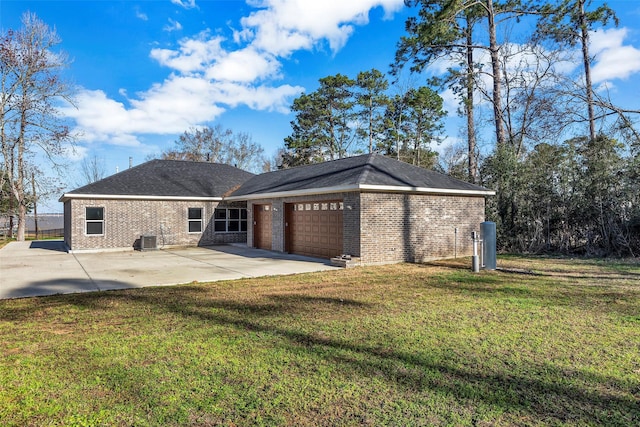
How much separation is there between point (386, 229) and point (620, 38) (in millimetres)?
14312

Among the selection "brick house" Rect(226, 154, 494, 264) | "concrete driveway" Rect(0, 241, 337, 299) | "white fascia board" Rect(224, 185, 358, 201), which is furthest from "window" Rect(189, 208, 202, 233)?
"concrete driveway" Rect(0, 241, 337, 299)

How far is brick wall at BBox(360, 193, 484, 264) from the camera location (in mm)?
11578

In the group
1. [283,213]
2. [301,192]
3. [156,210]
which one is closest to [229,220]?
[156,210]

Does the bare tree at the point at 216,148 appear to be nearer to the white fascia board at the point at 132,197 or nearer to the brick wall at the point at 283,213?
the white fascia board at the point at 132,197

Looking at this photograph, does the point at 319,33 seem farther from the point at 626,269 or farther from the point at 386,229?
the point at 626,269

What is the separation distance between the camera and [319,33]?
17.9 metres

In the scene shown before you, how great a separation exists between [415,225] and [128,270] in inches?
348

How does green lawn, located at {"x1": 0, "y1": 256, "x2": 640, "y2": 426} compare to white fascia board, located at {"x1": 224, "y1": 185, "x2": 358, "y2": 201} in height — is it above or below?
below

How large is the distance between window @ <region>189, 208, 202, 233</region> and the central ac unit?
1960 millimetres

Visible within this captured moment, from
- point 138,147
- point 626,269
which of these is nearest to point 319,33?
point 626,269

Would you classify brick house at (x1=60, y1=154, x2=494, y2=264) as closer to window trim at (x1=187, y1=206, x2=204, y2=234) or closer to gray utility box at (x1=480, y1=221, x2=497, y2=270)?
window trim at (x1=187, y1=206, x2=204, y2=234)

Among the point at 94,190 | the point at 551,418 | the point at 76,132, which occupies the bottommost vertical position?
the point at 551,418

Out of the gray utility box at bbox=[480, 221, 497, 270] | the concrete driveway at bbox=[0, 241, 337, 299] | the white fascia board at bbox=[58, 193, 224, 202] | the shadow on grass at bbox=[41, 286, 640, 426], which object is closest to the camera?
the shadow on grass at bbox=[41, 286, 640, 426]

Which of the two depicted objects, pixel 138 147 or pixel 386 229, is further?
pixel 138 147
